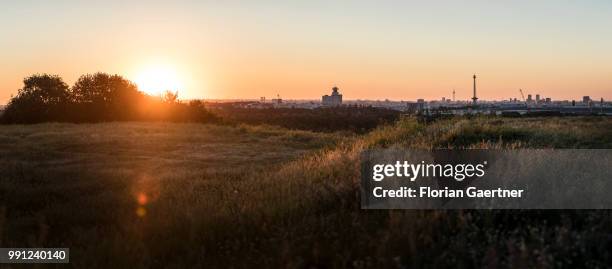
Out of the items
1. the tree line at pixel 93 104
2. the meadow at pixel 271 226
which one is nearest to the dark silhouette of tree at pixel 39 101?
the tree line at pixel 93 104

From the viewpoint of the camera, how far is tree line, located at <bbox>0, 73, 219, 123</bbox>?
174ft

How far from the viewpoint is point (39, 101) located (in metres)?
54.1

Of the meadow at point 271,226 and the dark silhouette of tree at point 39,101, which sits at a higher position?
the dark silhouette of tree at point 39,101

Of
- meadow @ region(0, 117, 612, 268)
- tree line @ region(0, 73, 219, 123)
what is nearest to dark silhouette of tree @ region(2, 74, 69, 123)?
tree line @ region(0, 73, 219, 123)

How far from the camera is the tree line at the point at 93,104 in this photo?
5316 cm

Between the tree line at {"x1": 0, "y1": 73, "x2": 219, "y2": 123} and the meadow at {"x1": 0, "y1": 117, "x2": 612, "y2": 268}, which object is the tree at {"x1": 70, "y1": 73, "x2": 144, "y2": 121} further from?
the meadow at {"x1": 0, "y1": 117, "x2": 612, "y2": 268}

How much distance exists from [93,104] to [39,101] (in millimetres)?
5274

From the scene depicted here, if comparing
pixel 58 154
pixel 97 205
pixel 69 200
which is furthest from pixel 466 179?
pixel 58 154

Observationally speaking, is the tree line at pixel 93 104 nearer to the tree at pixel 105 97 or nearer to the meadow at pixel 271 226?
the tree at pixel 105 97

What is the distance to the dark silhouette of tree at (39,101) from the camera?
53062 mm

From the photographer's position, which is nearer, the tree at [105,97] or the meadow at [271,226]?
the meadow at [271,226]

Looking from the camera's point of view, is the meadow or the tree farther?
the tree

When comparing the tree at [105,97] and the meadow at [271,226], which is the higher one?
the tree at [105,97]

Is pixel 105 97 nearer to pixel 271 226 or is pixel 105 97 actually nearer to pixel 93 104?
pixel 93 104
